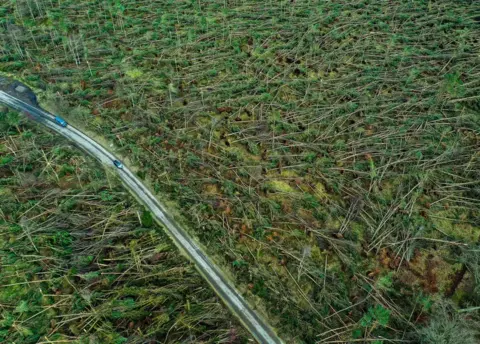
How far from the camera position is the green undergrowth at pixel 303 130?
14852 millimetres

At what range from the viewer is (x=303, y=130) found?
20.4 m

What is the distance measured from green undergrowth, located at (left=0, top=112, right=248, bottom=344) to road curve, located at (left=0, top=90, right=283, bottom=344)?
1.43ft

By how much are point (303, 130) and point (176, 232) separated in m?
9.59

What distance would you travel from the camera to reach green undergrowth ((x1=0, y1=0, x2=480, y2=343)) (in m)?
14.9

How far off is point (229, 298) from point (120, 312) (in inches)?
174

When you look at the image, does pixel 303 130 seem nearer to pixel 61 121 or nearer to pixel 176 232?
pixel 176 232

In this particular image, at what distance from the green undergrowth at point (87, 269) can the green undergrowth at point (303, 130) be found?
2.08 m

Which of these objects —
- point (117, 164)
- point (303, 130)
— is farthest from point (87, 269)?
point (303, 130)

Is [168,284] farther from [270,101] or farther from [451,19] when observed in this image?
[451,19]

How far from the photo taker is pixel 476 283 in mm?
14461

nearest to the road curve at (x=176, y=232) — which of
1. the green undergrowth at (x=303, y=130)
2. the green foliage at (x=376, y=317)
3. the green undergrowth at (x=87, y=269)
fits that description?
the green undergrowth at (x=87, y=269)

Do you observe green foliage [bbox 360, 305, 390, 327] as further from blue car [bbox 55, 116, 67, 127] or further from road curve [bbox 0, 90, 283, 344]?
blue car [bbox 55, 116, 67, 127]

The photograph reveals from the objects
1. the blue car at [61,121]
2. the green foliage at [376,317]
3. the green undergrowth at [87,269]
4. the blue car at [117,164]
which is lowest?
the green foliage at [376,317]

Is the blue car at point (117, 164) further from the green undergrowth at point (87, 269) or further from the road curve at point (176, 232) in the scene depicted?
the green undergrowth at point (87, 269)
